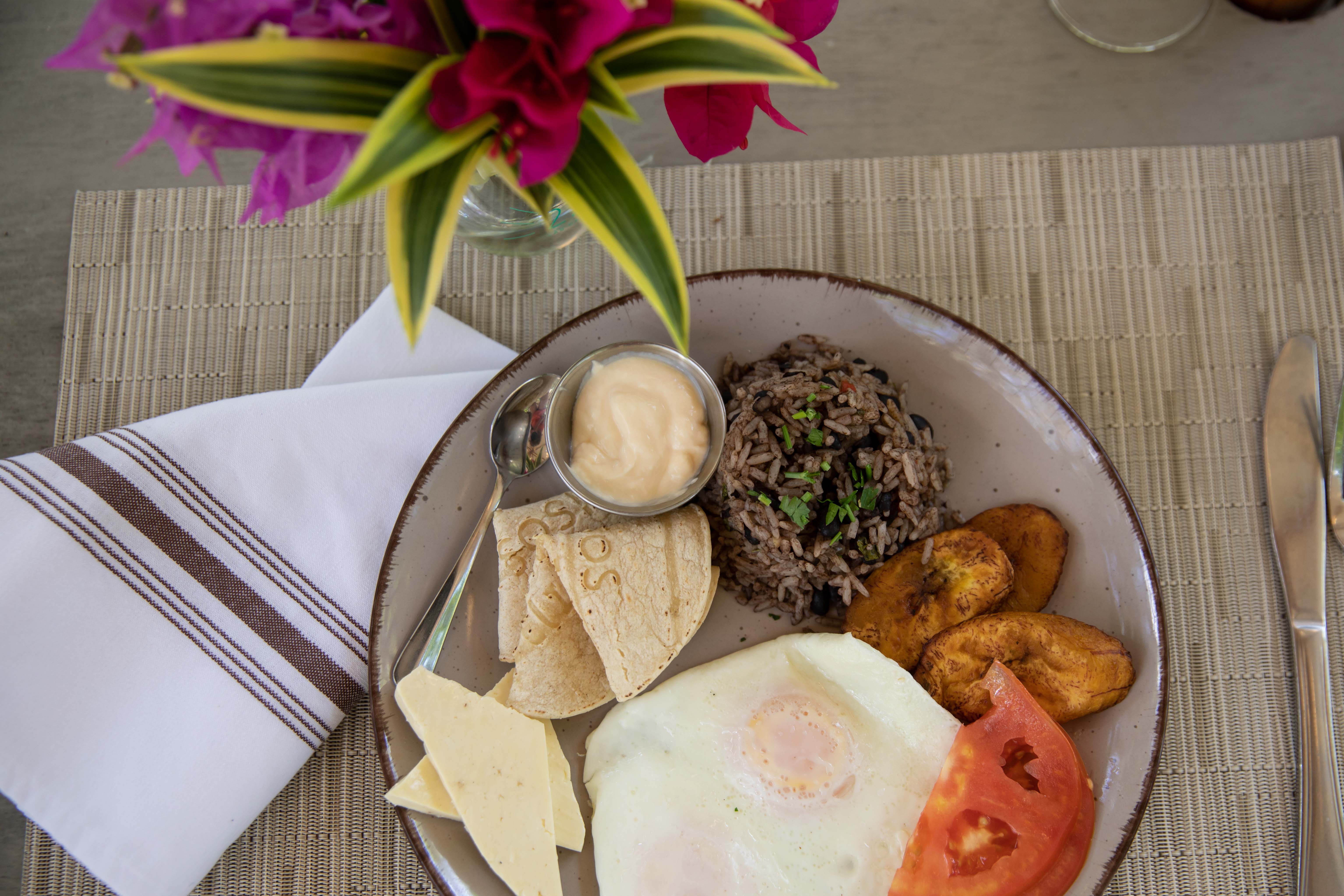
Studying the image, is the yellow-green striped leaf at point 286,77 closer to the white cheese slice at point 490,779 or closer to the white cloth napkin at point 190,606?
the white cloth napkin at point 190,606

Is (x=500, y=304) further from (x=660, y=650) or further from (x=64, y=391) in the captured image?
(x=64, y=391)


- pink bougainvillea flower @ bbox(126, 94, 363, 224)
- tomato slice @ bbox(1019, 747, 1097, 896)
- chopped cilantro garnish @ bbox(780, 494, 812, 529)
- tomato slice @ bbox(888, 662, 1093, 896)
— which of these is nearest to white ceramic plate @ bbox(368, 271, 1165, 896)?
tomato slice @ bbox(1019, 747, 1097, 896)

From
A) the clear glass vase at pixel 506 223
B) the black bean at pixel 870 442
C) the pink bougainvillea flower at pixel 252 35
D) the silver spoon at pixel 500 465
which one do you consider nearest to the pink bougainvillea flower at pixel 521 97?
the pink bougainvillea flower at pixel 252 35

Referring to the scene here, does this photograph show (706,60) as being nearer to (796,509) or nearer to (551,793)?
(796,509)

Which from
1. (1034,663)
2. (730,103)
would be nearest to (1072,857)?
(1034,663)

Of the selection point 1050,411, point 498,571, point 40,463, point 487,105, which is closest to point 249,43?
point 487,105

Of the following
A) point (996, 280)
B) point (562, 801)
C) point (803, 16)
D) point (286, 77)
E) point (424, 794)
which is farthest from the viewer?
point (996, 280)
